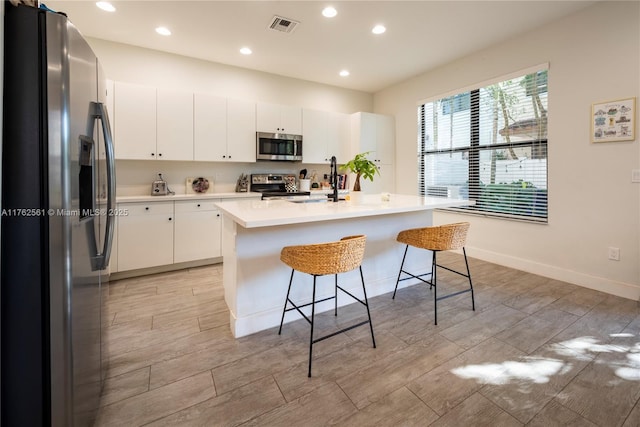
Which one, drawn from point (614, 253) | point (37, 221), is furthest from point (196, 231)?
point (614, 253)

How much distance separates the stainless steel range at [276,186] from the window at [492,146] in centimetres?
211

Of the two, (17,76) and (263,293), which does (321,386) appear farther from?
(17,76)

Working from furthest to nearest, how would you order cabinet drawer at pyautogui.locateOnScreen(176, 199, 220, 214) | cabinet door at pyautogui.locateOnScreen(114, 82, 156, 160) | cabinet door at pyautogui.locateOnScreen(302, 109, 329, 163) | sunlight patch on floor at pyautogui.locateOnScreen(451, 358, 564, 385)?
cabinet door at pyautogui.locateOnScreen(302, 109, 329, 163), cabinet drawer at pyautogui.locateOnScreen(176, 199, 220, 214), cabinet door at pyautogui.locateOnScreen(114, 82, 156, 160), sunlight patch on floor at pyautogui.locateOnScreen(451, 358, 564, 385)

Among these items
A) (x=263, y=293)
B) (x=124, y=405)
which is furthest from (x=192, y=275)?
(x=124, y=405)

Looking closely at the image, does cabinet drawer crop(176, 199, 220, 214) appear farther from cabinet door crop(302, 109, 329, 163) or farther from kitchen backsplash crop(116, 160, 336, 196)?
cabinet door crop(302, 109, 329, 163)

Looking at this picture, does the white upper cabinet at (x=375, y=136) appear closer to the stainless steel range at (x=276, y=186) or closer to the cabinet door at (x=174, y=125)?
the stainless steel range at (x=276, y=186)

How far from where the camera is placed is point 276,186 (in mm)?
4672

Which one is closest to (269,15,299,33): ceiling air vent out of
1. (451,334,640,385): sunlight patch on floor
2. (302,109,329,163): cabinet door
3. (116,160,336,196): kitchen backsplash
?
(302,109,329,163): cabinet door

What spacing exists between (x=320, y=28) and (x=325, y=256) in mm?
2762

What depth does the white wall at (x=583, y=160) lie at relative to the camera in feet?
8.99

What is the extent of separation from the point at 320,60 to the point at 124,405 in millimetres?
4177

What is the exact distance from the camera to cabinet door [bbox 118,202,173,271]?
3.29 m

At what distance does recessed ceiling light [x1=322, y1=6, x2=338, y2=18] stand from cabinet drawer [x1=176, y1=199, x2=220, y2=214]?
7.64 feet

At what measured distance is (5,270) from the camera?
3.28ft
